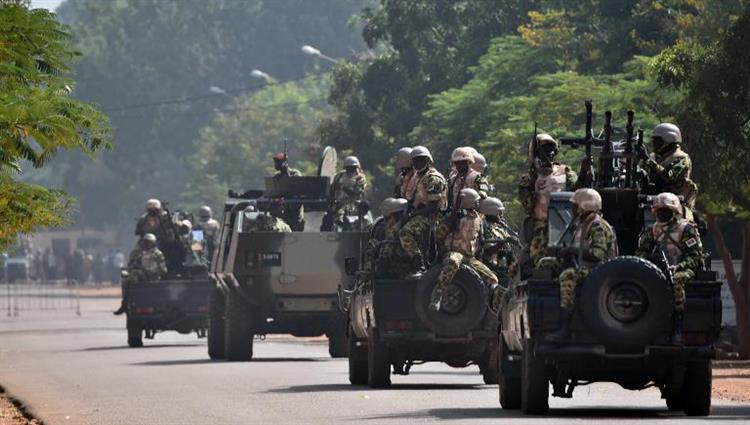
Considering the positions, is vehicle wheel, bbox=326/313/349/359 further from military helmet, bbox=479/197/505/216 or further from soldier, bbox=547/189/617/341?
soldier, bbox=547/189/617/341

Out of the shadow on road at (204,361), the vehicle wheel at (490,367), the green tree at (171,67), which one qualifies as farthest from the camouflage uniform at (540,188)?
the green tree at (171,67)

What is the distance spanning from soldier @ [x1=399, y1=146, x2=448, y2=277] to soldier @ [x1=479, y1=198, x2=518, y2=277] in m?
0.44

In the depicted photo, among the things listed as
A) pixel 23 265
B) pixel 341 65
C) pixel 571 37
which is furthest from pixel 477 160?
pixel 23 265

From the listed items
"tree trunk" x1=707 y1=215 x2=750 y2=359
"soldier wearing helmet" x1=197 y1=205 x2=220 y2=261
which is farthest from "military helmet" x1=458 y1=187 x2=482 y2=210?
"soldier wearing helmet" x1=197 y1=205 x2=220 y2=261

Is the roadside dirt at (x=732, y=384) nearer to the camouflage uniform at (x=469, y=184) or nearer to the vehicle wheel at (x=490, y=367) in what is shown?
the vehicle wheel at (x=490, y=367)

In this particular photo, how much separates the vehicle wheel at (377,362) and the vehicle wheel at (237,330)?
6772mm

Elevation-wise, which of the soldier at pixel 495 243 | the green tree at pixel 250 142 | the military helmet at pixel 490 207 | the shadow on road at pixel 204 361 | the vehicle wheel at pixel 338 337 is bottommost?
the shadow on road at pixel 204 361

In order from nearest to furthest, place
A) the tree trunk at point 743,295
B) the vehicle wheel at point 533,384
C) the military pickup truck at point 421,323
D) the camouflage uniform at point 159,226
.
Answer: the vehicle wheel at point 533,384 → the military pickup truck at point 421,323 → the tree trunk at point 743,295 → the camouflage uniform at point 159,226

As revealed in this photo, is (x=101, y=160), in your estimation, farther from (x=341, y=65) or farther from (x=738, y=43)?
(x=738, y=43)

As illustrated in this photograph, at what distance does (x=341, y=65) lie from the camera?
64.2 meters

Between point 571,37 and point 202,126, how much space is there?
78.1 metres

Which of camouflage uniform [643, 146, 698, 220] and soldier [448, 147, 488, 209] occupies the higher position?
soldier [448, 147, 488, 209]

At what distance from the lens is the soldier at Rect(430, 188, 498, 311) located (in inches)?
844

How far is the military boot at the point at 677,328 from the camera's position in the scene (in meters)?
17.2
